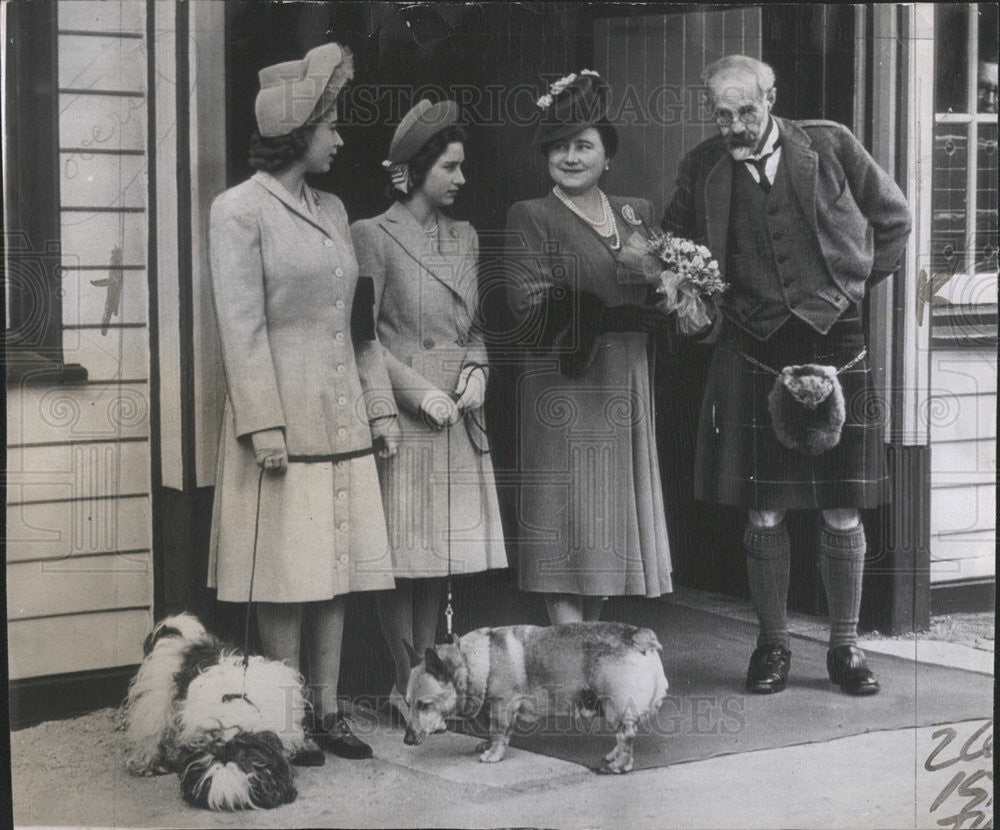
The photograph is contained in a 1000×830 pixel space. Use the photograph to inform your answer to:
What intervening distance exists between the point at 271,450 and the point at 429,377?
1.71ft

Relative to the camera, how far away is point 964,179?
4.28 metres

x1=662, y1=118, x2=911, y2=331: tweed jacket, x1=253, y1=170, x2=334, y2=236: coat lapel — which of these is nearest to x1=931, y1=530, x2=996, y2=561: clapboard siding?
x1=662, y1=118, x2=911, y2=331: tweed jacket

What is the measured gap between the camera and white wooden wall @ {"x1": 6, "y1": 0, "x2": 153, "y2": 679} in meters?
3.99

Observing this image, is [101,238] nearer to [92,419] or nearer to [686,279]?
[92,419]

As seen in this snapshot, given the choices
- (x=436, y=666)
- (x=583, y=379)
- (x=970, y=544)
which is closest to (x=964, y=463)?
(x=970, y=544)

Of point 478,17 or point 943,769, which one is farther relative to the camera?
point 943,769

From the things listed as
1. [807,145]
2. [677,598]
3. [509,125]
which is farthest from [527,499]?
[807,145]

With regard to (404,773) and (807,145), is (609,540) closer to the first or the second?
(404,773)

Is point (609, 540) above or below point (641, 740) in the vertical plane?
above

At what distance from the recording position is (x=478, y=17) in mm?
4012

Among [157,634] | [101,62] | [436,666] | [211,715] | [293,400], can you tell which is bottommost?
[211,715]

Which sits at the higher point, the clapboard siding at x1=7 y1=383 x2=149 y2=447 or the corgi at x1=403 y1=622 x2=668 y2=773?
the clapboard siding at x1=7 y1=383 x2=149 y2=447

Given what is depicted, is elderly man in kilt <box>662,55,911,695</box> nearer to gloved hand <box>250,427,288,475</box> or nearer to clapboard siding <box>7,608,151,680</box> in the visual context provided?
gloved hand <box>250,427,288,475</box>

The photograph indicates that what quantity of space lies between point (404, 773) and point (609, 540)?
95 cm
